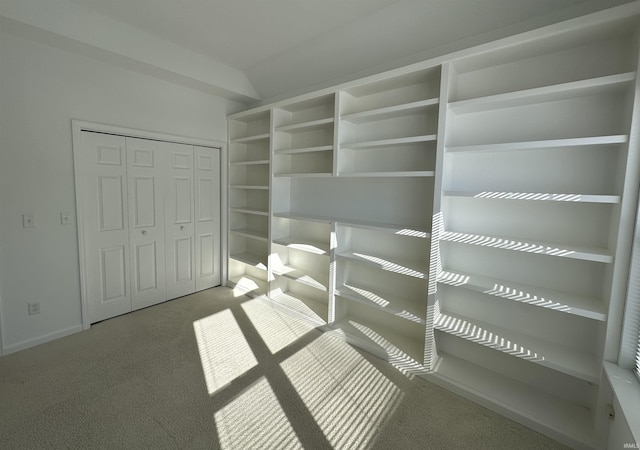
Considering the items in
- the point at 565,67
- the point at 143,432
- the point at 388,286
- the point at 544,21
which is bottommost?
the point at 143,432

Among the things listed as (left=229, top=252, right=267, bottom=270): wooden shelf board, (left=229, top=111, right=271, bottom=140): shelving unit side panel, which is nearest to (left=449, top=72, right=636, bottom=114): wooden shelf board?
(left=229, top=111, right=271, bottom=140): shelving unit side panel

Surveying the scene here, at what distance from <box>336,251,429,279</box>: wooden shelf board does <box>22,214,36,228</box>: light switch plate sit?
2.77m

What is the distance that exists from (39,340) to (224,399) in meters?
2.02

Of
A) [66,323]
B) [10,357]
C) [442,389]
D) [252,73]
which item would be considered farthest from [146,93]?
[442,389]

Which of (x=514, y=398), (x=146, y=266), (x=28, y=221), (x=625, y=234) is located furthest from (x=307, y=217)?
(x=28, y=221)

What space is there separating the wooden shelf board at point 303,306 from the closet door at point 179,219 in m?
1.24

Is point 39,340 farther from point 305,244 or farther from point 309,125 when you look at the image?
point 309,125

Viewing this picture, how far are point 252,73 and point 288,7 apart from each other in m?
1.36

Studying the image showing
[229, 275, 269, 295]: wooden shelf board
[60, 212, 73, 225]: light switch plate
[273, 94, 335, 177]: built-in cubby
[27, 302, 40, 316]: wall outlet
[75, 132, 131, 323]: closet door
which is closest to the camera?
[27, 302, 40, 316]: wall outlet

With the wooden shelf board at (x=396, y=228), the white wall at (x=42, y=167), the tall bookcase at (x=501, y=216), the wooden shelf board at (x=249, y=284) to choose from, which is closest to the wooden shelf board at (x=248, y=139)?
the tall bookcase at (x=501, y=216)

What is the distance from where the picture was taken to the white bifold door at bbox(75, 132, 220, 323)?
2.87 metres

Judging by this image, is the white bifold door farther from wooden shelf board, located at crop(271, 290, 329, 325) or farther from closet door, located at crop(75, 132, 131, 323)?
wooden shelf board, located at crop(271, 290, 329, 325)

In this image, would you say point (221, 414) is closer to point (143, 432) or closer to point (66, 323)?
point (143, 432)

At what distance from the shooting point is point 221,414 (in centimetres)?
184
